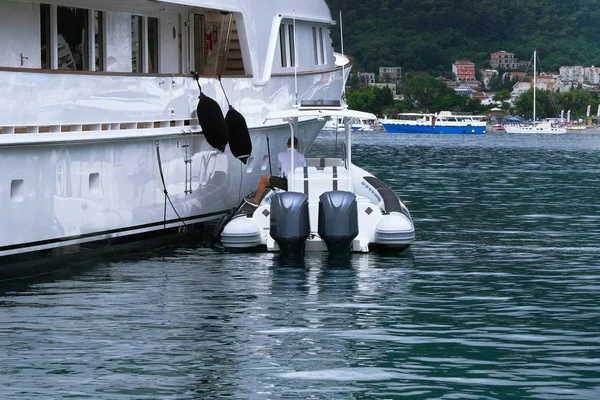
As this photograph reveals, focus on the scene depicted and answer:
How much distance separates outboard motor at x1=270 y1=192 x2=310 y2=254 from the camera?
17.9 meters

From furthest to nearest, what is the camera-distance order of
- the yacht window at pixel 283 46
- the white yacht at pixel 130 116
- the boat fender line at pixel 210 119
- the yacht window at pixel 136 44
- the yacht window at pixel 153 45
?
the yacht window at pixel 283 46
the yacht window at pixel 153 45
the yacht window at pixel 136 44
the boat fender line at pixel 210 119
the white yacht at pixel 130 116

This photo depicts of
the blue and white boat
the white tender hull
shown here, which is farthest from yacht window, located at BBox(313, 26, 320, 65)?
the blue and white boat

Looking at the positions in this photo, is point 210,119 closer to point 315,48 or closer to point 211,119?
point 211,119

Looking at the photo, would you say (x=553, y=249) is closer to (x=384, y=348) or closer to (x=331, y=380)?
(x=384, y=348)

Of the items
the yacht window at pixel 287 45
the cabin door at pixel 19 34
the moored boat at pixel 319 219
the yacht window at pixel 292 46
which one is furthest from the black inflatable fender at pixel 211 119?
the yacht window at pixel 292 46

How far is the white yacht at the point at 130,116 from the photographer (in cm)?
1577

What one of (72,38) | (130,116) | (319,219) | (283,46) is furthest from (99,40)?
(283,46)

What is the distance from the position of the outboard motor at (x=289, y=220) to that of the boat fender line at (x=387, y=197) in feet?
5.72

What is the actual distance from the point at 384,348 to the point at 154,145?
303 inches

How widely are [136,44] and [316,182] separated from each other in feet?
12.0

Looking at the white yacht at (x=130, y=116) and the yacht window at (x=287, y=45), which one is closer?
the white yacht at (x=130, y=116)

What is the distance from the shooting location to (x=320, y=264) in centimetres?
1753

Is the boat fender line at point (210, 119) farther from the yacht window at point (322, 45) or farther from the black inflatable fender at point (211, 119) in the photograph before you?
the yacht window at point (322, 45)

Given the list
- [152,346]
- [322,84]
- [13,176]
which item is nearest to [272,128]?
[322,84]
